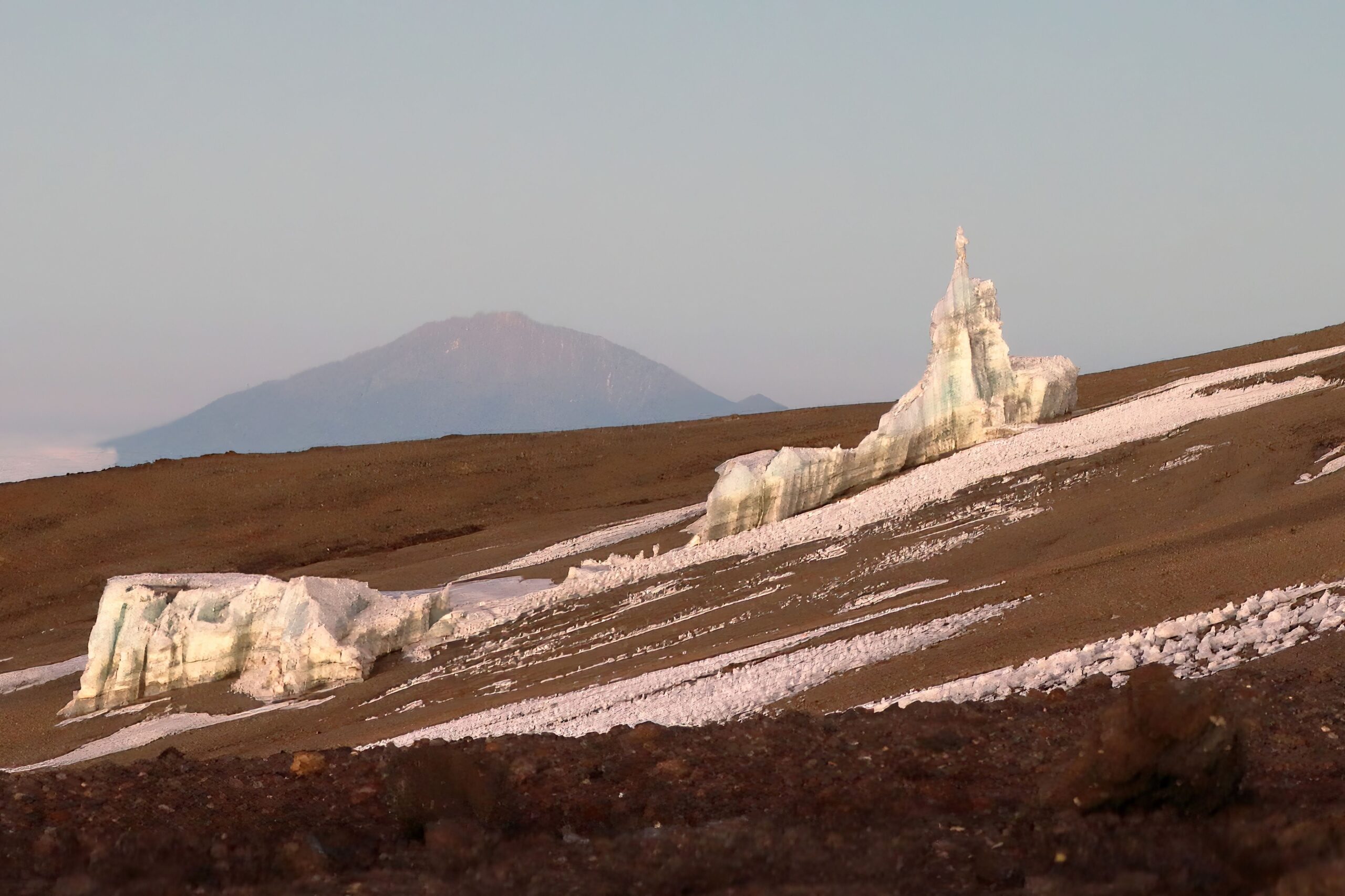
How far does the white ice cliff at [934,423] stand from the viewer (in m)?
38.1

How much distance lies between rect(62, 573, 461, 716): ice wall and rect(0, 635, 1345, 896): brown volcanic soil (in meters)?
19.4

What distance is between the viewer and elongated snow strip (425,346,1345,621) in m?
33.1

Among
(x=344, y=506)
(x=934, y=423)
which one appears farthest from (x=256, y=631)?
(x=344, y=506)

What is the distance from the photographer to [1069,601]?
1812 cm

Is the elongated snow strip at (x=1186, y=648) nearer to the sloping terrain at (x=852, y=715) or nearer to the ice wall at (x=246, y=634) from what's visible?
the sloping terrain at (x=852, y=715)

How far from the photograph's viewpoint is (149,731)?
93.1ft

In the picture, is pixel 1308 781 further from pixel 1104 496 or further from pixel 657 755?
pixel 1104 496

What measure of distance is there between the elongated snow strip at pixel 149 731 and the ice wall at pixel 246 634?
4.87 feet

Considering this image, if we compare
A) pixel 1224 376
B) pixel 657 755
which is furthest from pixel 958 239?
pixel 657 755

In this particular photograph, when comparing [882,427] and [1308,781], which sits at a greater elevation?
[882,427]

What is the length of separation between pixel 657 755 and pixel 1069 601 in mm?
9584

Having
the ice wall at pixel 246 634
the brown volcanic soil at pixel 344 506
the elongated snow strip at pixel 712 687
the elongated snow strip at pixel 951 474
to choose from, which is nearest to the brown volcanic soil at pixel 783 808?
the elongated snow strip at pixel 712 687

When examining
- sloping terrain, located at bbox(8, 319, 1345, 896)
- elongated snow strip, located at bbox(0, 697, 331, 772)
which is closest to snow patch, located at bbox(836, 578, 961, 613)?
sloping terrain, located at bbox(8, 319, 1345, 896)

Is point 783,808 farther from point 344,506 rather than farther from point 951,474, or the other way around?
point 344,506
